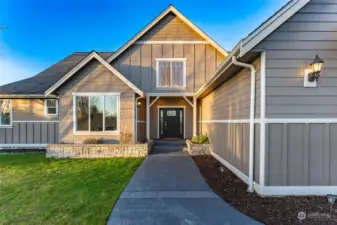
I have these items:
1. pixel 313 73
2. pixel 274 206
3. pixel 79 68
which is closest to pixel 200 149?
pixel 274 206

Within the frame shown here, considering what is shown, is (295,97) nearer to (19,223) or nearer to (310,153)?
(310,153)

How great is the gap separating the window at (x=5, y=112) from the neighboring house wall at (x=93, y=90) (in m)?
3.84

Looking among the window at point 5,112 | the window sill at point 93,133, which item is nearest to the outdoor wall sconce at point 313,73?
the window sill at point 93,133

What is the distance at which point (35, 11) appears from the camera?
17.9 meters

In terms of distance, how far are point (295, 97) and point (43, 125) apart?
11.6 meters

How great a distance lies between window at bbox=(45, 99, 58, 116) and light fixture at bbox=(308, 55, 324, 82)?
11.4 m

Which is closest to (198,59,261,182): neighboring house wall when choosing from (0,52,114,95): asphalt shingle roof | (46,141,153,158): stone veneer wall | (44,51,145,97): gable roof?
(46,141,153,158): stone veneer wall

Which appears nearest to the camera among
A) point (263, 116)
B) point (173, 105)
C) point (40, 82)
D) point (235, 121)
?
point (263, 116)

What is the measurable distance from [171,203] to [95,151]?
5.90 m

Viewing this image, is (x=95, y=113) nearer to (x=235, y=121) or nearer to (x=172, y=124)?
(x=172, y=124)

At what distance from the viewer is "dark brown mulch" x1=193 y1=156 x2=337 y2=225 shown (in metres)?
3.42

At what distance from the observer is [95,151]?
913 centimetres

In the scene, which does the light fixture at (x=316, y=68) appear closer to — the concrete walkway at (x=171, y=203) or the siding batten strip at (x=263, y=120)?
the siding batten strip at (x=263, y=120)

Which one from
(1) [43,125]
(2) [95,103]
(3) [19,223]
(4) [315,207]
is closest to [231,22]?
(2) [95,103]
